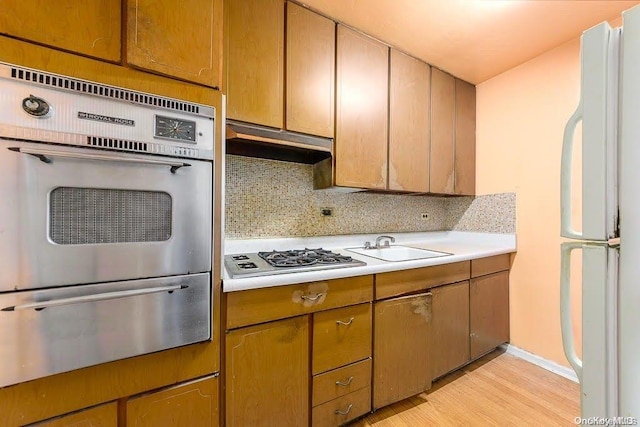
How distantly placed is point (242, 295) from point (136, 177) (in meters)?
0.60

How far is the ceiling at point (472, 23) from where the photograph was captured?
5.14 ft

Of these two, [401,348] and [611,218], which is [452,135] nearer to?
[401,348]

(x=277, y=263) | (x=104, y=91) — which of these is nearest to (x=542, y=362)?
(x=277, y=263)

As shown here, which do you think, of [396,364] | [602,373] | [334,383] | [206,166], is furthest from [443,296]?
[206,166]

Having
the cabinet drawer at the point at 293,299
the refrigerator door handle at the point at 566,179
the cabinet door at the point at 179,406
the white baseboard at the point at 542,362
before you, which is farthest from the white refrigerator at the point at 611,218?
the white baseboard at the point at 542,362

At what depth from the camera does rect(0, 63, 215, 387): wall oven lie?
78 cm

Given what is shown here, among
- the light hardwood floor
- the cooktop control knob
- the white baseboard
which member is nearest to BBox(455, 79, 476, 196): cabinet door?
the white baseboard

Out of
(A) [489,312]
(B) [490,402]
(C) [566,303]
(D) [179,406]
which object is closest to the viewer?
(C) [566,303]

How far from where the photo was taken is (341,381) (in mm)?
1396

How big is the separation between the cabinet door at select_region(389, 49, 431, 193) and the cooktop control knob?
177 cm

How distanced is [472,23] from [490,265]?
173cm

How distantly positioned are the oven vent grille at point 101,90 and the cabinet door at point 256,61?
14.4 inches

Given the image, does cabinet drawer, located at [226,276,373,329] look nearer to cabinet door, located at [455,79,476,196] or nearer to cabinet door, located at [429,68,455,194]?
cabinet door, located at [429,68,455,194]

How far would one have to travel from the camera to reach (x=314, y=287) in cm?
131
